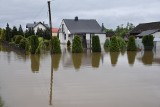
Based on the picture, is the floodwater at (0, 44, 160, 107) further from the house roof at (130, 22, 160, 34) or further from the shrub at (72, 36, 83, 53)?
the house roof at (130, 22, 160, 34)

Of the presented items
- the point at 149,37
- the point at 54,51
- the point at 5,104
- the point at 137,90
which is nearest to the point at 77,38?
the point at 54,51

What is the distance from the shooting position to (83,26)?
51.8 meters

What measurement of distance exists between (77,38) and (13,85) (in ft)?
63.4

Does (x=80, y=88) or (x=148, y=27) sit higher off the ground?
(x=148, y=27)

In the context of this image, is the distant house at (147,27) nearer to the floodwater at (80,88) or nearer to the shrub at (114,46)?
the shrub at (114,46)

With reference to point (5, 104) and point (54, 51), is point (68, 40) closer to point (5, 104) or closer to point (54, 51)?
point (54, 51)

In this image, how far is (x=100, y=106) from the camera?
10469 mm

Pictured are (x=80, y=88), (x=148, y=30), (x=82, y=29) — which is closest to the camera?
(x=80, y=88)

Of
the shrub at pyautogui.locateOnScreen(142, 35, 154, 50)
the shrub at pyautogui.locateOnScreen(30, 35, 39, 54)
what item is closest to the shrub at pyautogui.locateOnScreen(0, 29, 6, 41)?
the shrub at pyautogui.locateOnScreen(30, 35, 39, 54)

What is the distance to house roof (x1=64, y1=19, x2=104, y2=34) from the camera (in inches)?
2004

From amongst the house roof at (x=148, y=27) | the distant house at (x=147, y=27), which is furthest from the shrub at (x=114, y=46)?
the house roof at (x=148, y=27)

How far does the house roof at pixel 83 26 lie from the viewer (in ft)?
167

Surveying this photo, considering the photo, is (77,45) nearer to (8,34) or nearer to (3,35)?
(8,34)

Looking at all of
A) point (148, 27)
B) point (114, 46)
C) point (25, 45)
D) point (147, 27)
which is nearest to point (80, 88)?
point (114, 46)
